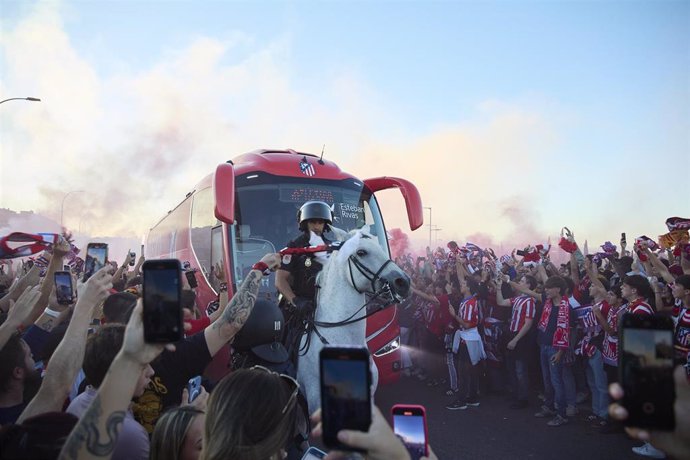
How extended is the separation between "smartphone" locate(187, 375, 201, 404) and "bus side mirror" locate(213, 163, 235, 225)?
321 cm

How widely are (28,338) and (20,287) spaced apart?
146 centimetres

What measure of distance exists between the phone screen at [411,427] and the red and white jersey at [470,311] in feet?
22.5

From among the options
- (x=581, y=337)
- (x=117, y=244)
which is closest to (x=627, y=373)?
(x=581, y=337)

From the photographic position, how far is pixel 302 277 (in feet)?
18.1

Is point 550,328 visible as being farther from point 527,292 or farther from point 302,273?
point 302,273

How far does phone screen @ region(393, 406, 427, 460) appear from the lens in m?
1.72

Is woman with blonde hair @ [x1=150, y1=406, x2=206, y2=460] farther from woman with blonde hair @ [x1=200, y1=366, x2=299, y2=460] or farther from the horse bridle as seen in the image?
the horse bridle

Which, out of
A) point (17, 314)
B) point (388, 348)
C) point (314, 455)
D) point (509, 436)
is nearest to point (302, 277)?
point (388, 348)

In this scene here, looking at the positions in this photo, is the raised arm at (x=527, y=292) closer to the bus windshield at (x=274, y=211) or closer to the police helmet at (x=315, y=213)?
the bus windshield at (x=274, y=211)

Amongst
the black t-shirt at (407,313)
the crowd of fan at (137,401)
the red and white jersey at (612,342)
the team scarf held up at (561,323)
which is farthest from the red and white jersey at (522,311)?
the crowd of fan at (137,401)

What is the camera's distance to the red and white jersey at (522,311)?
7.96m

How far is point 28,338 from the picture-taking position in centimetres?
349

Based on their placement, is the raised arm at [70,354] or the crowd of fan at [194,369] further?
the raised arm at [70,354]

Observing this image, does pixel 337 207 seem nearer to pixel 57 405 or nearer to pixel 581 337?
pixel 581 337
